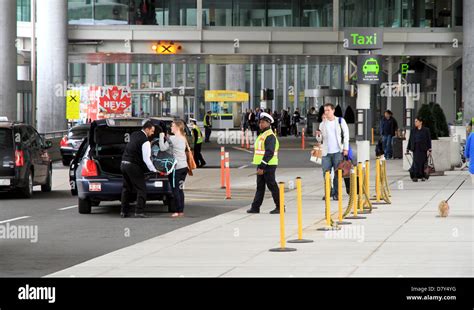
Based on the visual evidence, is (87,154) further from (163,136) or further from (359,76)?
(359,76)

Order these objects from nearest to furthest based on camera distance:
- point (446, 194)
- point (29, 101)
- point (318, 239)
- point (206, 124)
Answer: point (318, 239), point (446, 194), point (29, 101), point (206, 124)

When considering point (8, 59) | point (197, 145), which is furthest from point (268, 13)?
point (197, 145)

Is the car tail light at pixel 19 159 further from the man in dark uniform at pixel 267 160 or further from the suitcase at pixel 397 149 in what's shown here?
the suitcase at pixel 397 149

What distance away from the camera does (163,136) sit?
23.8 m

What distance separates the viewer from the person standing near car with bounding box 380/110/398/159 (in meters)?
45.0

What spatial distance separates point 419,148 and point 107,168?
10.9 meters

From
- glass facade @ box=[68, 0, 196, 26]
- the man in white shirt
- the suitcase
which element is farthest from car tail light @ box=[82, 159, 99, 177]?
glass facade @ box=[68, 0, 196, 26]

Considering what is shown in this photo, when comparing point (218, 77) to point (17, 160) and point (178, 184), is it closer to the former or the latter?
point (17, 160)

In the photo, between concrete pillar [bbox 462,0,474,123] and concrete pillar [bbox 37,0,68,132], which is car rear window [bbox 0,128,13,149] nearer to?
concrete pillar [bbox 37,0,68,132]

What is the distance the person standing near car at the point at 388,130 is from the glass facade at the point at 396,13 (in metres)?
16.7

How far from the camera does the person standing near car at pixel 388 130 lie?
148 ft

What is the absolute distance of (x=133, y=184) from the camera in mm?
23125

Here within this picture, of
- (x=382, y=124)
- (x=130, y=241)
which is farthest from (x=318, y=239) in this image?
(x=382, y=124)
